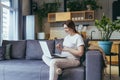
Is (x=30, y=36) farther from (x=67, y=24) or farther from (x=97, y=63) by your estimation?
(x=97, y=63)

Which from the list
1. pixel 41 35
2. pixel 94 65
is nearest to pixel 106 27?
pixel 94 65

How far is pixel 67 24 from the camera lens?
10.5ft

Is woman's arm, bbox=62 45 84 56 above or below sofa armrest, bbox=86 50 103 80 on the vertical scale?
above

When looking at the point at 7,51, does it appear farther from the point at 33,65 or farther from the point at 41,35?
the point at 41,35

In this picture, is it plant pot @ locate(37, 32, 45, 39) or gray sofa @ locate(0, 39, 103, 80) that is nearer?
gray sofa @ locate(0, 39, 103, 80)

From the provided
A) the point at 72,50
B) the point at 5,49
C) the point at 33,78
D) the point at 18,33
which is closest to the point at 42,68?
the point at 33,78

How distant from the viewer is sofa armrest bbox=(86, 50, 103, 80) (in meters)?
2.84

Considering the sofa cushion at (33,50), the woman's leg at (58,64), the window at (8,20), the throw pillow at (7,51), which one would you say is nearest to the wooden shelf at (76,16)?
the window at (8,20)

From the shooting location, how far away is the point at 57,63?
2924mm

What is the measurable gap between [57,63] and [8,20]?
12.6ft

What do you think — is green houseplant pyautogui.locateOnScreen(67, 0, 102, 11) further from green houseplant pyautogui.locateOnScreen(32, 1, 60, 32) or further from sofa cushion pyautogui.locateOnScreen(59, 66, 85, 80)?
sofa cushion pyautogui.locateOnScreen(59, 66, 85, 80)

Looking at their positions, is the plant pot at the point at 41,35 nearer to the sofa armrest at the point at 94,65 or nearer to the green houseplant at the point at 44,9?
the green houseplant at the point at 44,9

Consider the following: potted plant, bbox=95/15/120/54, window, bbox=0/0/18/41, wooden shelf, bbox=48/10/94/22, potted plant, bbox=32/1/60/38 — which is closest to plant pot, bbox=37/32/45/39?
potted plant, bbox=32/1/60/38

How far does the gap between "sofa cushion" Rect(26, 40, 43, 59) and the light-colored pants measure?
0.69m
